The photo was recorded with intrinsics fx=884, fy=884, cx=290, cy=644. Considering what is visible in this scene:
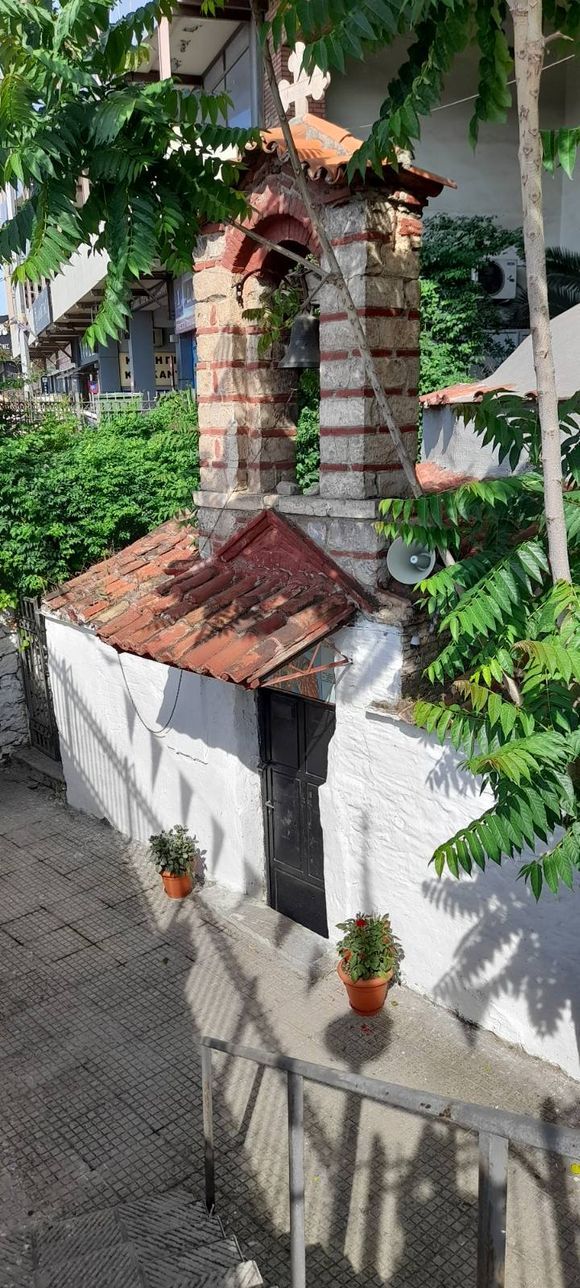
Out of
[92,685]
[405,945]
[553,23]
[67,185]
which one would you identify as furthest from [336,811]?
[553,23]

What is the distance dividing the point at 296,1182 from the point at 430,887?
2.90 m

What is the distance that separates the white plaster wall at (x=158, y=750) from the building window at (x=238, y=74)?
419 inches

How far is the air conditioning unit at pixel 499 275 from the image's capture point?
16.2 metres

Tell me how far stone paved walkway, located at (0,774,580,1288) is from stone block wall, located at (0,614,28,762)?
4466mm

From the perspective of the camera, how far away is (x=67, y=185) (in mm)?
4211

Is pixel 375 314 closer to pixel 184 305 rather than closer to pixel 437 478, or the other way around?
pixel 437 478

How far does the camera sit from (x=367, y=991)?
6348mm

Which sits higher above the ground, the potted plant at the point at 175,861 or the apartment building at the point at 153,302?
the apartment building at the point at 153,302

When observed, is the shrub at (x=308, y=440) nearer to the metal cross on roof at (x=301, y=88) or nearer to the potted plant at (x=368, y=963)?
the metal cross on roof at (x=301, y=88)

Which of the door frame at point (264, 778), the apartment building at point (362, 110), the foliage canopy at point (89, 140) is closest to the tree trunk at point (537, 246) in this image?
the foliage canopy at point (89, 140)

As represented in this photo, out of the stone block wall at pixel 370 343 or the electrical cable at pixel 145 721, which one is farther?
the electrical cable at pixel 145 721

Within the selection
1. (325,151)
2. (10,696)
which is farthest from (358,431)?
(10,696)

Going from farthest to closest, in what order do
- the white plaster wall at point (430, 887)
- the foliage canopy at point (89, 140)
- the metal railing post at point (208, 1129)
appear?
1. the white plaster wall at point (430, 887)
2. the metal railing post at point (208, 1129)
3. the foliage canopy at point (89, 140)

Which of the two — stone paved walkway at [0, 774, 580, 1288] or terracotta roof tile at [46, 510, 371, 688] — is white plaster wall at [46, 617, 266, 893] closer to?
stone paved walkway at [0, 774, 580, 1288]
